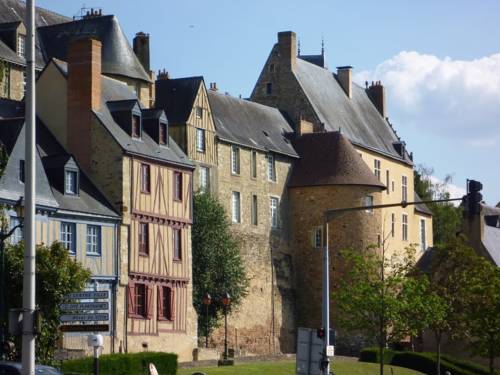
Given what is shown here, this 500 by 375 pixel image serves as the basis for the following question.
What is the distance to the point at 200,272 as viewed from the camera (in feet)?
210

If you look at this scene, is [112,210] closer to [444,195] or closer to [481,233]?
[481,233]

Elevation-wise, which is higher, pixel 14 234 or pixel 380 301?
pixel 14 234

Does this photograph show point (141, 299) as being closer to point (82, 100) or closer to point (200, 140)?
point (82, 100)

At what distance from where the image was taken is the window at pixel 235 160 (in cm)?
7031

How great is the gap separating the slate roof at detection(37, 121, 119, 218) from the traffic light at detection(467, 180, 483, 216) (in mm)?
19592

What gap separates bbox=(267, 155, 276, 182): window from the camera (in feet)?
243

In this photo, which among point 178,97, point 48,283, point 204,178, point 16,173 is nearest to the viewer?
point 48,283

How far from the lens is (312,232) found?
7562cm

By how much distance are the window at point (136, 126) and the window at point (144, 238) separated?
371 cm

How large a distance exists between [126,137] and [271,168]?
20.0 m

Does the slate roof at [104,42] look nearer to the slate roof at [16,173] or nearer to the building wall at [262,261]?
the building wall at [262,261]

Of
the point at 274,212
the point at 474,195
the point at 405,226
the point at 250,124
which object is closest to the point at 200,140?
the point at 250,124

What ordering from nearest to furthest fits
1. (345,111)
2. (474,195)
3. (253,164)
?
(474,195) → (253,164) → (345,111)

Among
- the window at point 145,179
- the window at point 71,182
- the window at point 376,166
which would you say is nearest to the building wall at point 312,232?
the window at point 376,166
